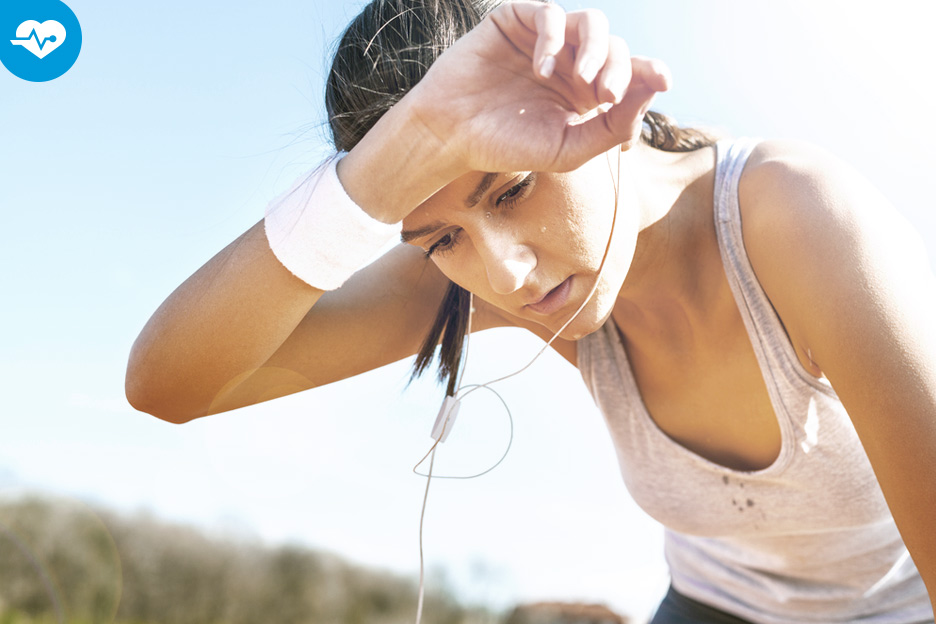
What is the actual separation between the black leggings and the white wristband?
1.12 metres

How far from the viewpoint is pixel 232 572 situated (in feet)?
9.55

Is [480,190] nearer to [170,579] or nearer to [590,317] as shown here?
[590,317]

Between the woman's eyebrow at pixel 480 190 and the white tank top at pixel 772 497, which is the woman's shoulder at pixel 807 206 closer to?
the white tank top at pixel 772 497

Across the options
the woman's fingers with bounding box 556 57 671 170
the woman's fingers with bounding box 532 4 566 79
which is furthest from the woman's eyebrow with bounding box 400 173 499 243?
the woman's fingers with bounding box 532 4 566 79

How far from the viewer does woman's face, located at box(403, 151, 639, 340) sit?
2.98 ft

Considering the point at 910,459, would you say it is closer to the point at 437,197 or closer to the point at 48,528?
the point at 437,197

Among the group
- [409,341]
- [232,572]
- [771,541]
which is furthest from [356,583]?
[771,541]

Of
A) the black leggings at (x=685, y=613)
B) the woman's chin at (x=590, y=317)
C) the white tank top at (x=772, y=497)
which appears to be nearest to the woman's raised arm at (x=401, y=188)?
the woman's chin at (x=590, y=317)

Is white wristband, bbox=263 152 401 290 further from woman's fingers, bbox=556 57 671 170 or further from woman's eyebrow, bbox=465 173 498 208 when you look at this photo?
woman's fingers, bbox=556 57 671 170

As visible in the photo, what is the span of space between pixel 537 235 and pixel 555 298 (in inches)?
4.3

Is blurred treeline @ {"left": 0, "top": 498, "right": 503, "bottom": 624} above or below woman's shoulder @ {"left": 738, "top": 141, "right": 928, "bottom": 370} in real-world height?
below

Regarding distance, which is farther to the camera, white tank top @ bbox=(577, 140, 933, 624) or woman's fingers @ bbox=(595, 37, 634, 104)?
white tank top @ bbox=(577, 140, 933, 624)

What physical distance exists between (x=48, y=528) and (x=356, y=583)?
4.31ft

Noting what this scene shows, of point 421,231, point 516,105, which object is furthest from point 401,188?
point 516,105
